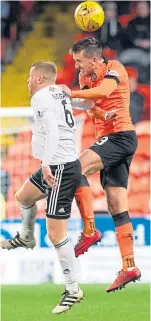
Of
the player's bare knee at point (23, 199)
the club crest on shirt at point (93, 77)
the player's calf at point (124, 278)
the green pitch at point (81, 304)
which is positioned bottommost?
the green pitch at point (81, 304)

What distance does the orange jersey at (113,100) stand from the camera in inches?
289

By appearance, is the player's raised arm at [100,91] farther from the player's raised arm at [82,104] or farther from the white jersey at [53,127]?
the player's raised arm at [82,104]

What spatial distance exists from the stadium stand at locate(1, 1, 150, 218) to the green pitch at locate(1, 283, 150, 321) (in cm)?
224

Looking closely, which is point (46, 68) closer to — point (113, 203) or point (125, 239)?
point (113, 203)

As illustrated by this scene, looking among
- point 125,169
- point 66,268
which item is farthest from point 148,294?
point 66,268

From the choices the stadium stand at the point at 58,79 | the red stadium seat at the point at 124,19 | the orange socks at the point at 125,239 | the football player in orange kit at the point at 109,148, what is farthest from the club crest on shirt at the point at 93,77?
the red stadium seat at the point at 124,19

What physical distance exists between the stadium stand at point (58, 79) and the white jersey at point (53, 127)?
16.8 ft

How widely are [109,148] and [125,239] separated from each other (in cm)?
81

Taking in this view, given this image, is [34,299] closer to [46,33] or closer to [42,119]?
[42,119]

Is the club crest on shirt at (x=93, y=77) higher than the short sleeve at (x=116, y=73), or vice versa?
the short sleeve at (x=116, y=73)

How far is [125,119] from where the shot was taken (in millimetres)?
7453

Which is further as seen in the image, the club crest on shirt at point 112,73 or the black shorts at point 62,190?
the club crest on shirt at point 112,73

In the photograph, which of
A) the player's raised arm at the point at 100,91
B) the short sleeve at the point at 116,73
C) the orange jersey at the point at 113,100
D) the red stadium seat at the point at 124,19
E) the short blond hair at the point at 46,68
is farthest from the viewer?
the red stadium seat at the point at 124,19

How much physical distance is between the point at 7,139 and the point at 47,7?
4804mm
